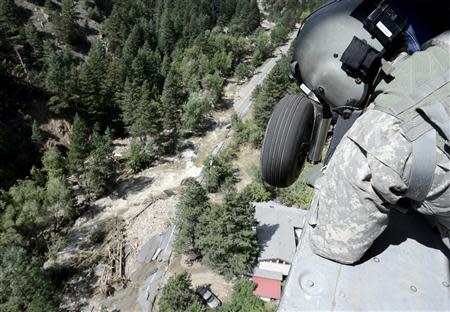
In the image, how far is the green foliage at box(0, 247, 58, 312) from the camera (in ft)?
78.6

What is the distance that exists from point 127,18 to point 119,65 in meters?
20.9

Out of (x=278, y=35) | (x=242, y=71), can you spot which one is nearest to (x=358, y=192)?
(x=242, y=71)

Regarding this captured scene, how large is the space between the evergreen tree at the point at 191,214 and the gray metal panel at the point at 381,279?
22.6 m

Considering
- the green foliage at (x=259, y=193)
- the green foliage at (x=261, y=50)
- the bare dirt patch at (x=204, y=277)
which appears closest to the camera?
the bare dirt patch at (x=204, y=277)

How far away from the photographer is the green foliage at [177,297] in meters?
22.5

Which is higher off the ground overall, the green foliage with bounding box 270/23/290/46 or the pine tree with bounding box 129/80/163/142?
the green foliage with bounding box 270/23/290/46

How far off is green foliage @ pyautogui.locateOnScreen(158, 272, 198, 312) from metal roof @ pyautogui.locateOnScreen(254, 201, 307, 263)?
18.7 feet

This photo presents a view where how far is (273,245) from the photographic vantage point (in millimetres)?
26078

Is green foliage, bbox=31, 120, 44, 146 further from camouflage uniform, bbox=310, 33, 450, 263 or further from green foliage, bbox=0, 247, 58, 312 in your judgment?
camouflage uniform, bbox=310, 33, 450, 263

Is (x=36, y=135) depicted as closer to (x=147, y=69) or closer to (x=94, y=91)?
(x=94, y=91)

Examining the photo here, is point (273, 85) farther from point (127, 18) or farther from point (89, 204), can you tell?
point (127, 18)

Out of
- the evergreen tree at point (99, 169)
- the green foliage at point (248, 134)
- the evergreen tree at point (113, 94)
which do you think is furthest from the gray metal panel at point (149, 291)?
the evergreen tree at point (113, 94)

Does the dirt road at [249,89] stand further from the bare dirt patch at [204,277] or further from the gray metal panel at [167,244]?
the bare dirt patch at [204,277]

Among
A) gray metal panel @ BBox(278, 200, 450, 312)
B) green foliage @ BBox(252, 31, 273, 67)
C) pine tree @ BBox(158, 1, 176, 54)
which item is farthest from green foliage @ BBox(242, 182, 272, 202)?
pine tree @ BBox(158, 1, 176, 54)
